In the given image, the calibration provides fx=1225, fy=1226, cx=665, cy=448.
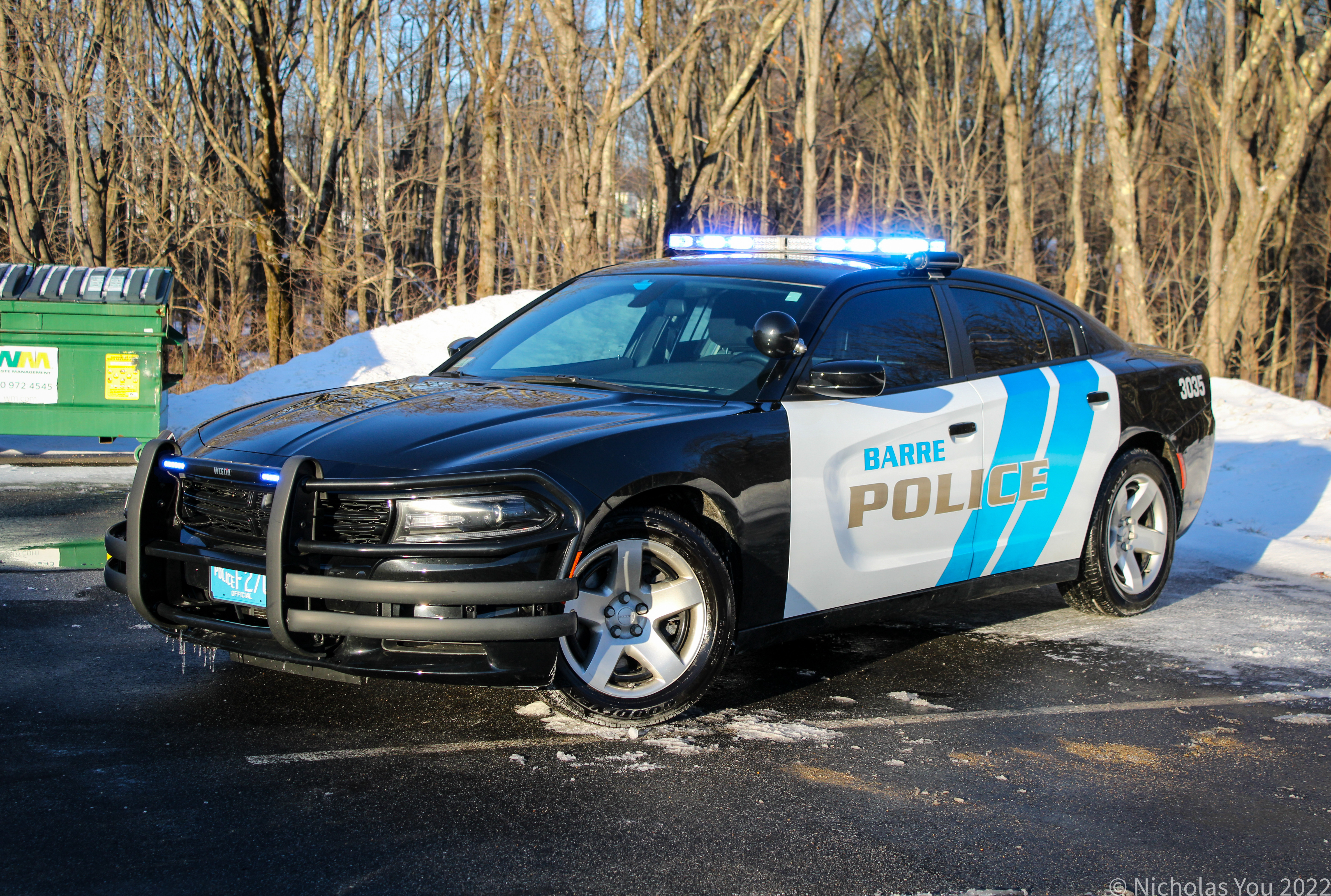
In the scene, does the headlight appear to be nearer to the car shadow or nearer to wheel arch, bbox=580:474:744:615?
wheel arch, bbox=580:474:744:615

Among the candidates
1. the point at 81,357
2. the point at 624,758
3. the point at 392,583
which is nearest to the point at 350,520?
the point at 392,583

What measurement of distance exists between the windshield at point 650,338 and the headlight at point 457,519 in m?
1.17

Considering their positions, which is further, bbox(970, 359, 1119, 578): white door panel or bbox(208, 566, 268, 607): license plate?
bbox(970, 359, 1119, 578): white door panel

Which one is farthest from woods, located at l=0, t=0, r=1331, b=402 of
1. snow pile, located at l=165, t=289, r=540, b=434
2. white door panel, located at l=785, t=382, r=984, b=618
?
white door panel, located at l=785, t=382, r=984, b=618

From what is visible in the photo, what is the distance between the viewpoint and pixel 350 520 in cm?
379

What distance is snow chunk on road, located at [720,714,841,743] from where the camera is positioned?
416 centimetres

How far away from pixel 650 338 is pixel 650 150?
32.0 m

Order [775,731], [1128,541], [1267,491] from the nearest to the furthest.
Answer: [775,731]
[1128,541]
[1267,491]

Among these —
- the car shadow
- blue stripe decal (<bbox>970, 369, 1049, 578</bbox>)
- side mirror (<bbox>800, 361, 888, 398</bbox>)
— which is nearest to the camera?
side mirror (<bbox>800, 361, 888, 398</bbox>)

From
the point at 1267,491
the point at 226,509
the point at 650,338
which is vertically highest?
the point at 650,338

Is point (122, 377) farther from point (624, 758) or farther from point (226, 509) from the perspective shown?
point (624, 758)

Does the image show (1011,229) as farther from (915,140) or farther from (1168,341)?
(915,140)

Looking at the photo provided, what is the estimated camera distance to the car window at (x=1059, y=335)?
19.5ft

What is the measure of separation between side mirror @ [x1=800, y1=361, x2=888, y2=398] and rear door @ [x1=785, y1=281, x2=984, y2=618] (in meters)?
0.10
